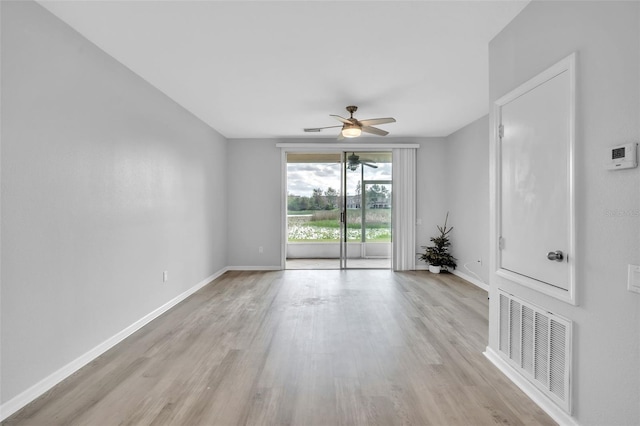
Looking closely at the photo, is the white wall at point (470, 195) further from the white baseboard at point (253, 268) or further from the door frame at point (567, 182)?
the white baseboard at point (253, 268)

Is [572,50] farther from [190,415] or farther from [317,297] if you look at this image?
[317,297]

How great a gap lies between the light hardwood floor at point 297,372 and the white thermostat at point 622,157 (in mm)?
1519

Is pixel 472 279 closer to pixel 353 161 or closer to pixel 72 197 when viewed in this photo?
pixel 353 161

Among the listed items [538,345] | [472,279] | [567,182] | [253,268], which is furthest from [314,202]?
[567,182]

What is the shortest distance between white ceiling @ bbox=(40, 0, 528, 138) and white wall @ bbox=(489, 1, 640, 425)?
2.58ft

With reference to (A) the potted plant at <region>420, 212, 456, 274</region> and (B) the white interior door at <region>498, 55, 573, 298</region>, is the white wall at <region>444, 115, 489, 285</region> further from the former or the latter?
(B) the white interior door at <region>498, 55, 573, 298</region>

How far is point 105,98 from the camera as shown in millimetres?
2705

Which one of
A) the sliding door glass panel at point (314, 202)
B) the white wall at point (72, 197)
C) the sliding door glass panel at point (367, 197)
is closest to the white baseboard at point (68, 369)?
the white wall at point (72, 197)

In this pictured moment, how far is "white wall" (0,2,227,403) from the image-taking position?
189 cm

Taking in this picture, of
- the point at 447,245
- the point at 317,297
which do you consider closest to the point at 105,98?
the point at 317,297

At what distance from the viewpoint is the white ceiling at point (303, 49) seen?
7.07 ft

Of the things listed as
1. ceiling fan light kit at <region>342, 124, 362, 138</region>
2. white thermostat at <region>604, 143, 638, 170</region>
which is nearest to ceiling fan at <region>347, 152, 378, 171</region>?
ceiling fan light kit at <region>342, 124, 362, 138</region>

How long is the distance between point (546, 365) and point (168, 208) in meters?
4.01

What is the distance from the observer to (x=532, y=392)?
1.98 m
